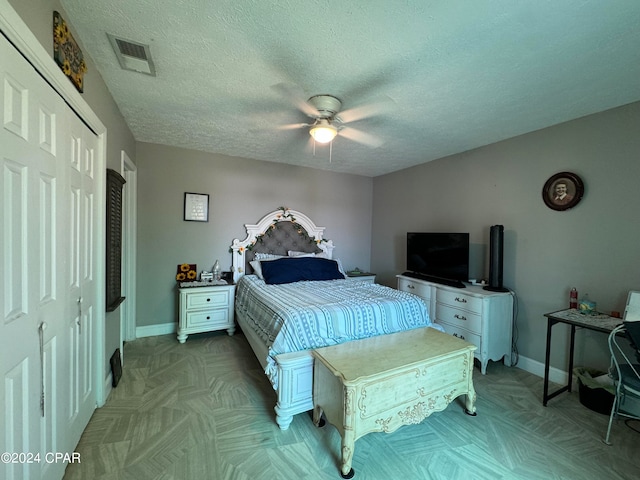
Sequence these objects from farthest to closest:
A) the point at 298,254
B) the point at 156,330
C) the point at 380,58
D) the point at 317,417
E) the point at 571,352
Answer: the point at 298,254
the point at 156,330
the point at 571,352
the point at 317,417
the point at 380,58

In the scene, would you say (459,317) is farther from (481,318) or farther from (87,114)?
(87,114)

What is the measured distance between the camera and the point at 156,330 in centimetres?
363

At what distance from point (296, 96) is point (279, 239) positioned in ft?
8.05

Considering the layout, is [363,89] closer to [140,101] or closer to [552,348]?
[140,101]

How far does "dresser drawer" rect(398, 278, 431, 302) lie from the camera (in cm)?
351

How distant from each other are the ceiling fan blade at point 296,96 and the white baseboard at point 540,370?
10.8ft

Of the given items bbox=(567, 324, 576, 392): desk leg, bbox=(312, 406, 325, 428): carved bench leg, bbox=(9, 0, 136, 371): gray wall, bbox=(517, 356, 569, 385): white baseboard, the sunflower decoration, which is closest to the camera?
bbox=(9, 0, 136, 371): gray wall

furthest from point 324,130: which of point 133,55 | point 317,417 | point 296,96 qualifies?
point 317,417

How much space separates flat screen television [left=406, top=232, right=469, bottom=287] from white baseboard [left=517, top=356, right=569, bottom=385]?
0.96 meters

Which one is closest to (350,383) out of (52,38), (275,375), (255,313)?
(275,375)

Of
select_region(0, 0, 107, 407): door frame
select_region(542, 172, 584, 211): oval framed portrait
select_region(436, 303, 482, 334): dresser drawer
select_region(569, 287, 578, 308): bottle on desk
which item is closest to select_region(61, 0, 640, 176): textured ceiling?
select_region(0, 0, 107, 407): door frame

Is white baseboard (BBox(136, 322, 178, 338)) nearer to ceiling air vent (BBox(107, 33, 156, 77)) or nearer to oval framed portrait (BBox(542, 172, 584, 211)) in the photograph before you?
ceiling air vent (BBox(107, 33, 156, 77))

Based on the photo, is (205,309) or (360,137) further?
(205,309)

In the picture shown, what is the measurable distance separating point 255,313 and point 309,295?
60cm
